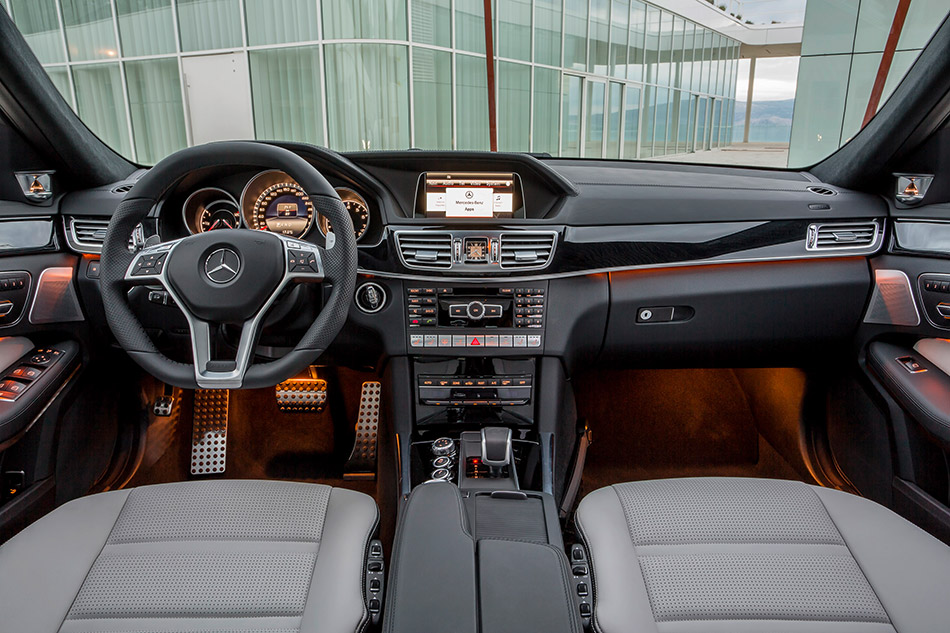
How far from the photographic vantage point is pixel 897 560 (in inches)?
48.1

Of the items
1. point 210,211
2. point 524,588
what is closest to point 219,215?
point 210,211

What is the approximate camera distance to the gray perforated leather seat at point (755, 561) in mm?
1095

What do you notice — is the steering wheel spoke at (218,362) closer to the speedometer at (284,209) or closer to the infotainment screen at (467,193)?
the speedometer at (284,209)

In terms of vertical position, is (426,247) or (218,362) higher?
(426,247)

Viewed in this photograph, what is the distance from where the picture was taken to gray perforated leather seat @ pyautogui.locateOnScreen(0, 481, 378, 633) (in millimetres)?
1091

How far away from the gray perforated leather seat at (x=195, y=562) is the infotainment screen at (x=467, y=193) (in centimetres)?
96

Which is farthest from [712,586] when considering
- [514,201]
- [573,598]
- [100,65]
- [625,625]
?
[100,65]

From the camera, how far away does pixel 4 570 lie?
1.20 m

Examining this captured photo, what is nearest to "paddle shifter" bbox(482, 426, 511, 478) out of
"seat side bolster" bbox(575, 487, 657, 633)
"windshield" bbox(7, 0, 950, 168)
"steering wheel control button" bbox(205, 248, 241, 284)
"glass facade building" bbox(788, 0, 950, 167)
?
"seat side bolster" bbox(575, 487, 657, 633)

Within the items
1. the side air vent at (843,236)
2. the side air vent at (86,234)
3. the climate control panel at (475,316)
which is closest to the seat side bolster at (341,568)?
the climate control panel at (475,316)

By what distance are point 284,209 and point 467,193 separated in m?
0.59

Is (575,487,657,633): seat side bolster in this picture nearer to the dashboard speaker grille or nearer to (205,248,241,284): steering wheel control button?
(205,248,241,284): steering wheel control button

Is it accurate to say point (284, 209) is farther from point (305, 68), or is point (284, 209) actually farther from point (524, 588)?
point (305, 68)

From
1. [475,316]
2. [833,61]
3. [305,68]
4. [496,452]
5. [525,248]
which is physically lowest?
[496,452]
